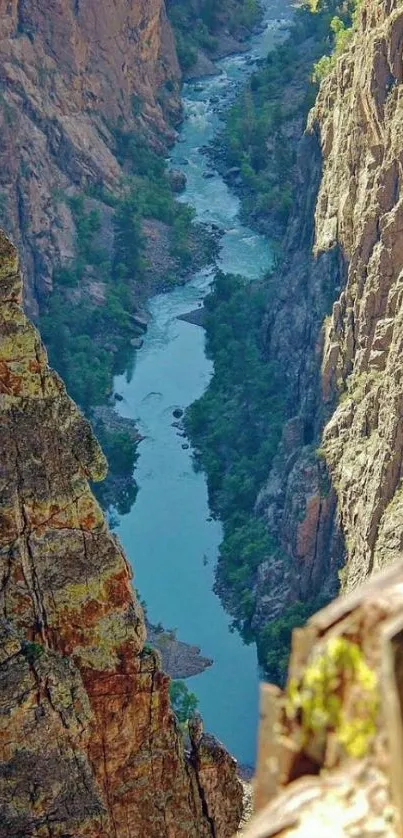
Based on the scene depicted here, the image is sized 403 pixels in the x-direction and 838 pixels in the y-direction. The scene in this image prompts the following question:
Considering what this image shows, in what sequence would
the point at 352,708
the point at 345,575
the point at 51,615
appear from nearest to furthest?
the point at 352,708 < the point at 51,615 < the point at 345,575

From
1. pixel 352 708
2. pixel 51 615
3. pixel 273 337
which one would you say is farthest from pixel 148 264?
pixel 352 708

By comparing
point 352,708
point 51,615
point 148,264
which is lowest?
point 352,708

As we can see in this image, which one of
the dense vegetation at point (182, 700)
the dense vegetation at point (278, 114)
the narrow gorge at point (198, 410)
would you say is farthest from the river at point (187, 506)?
the dense vegetation at point (278, 114)

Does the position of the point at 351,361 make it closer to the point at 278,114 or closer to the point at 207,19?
the point at 278,114

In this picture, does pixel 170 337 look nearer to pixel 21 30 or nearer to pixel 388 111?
pixel 21 30

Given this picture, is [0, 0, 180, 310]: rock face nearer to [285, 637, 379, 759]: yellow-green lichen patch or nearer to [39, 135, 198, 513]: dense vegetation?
[39, 135, 198, 513]: dense vegetation

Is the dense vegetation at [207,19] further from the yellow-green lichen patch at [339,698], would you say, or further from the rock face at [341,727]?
the yellow-green lichen patch at [339,698]

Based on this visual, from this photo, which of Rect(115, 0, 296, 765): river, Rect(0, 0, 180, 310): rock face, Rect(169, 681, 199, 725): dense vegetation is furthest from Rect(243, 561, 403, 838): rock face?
Rect(0, 0, 180, 310): rock face

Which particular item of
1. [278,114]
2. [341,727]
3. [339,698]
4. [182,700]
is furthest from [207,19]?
[341,727]

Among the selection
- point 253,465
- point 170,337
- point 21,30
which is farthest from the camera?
point 21,30
